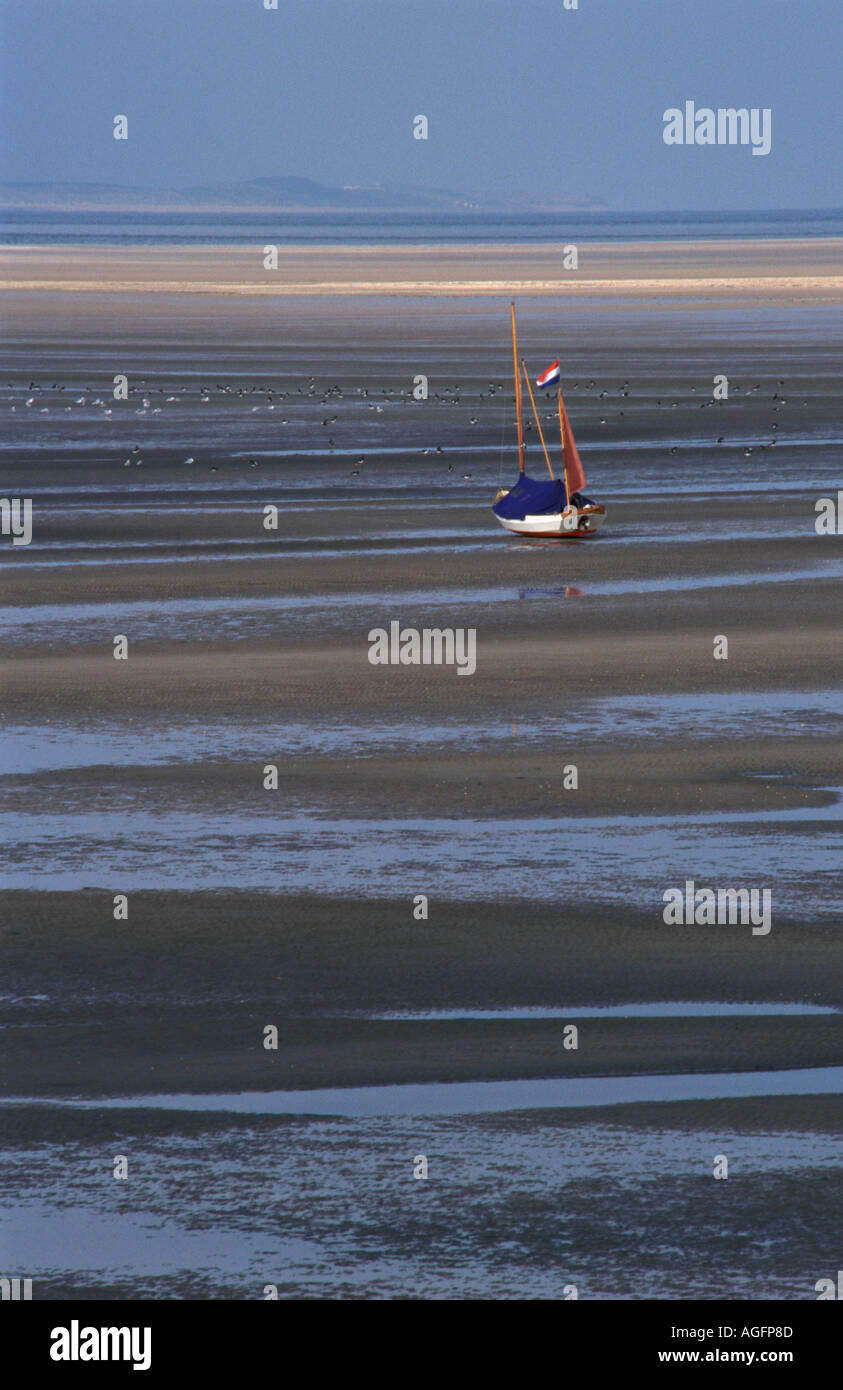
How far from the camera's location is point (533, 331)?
74312 mm

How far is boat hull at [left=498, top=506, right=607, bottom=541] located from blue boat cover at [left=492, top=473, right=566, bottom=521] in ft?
0.23

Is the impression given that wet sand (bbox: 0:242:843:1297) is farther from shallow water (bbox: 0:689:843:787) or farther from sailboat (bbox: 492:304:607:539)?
sailboat (bbox: 492:304:607:539)

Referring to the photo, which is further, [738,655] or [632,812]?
[738,655]

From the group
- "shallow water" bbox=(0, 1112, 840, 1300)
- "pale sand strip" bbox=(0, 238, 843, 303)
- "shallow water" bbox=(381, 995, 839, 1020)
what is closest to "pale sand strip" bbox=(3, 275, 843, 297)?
"pale sand strip" bbox=(0, 238, 843, 303)

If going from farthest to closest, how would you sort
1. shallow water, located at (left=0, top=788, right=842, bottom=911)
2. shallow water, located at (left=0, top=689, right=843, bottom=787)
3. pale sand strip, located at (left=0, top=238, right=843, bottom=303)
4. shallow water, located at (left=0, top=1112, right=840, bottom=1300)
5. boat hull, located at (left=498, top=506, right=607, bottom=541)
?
pale sand strip, located at (left=0, top=238, right=843, bottom=303), boat hull, located at (left=498, top=506, right=607, bottom=541), shallow water, located at (left=0, top=689, right=843, bottom=787), shallow water, located at (left=0, top=788, right=842, bottom=911), shallow water, located at (left=0, top=1112, right=840, bottom=1300)

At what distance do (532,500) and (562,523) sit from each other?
0.54 metres

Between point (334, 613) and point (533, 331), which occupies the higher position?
point (533, 331)

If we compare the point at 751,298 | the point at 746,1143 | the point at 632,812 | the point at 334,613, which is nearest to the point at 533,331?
the point at 751,298

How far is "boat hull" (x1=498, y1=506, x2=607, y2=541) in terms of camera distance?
30047 mm

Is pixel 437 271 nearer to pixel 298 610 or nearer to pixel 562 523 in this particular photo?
pixel 562 523

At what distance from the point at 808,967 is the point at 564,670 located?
8.86 metres

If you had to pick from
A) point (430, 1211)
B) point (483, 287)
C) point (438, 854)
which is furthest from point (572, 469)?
point (483, 287)

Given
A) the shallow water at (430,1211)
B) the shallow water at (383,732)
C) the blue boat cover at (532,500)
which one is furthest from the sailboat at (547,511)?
the shallow water at (430,1211)
